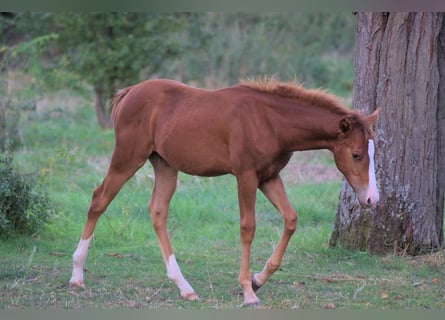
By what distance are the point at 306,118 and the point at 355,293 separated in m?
1.61

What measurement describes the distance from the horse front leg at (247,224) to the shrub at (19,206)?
304 centimetres

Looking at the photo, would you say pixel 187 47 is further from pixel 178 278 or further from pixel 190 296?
pixel 190 296

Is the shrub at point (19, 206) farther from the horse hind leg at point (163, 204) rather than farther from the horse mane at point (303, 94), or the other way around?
the horse mane at point (303, 94)

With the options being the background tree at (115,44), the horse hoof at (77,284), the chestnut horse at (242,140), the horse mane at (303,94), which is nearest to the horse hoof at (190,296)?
the chestnut horse at (242,140)

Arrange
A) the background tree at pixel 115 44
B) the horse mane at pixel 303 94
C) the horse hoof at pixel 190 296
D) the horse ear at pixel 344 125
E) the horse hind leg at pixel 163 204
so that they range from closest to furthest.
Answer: the horse ear at pixel 344 125 → the horse mane at pixel 303 94 → the horse hoof at pixel 190 296 → the horse hind leg at pixel 163 204 → the background tree at pixel 115 44

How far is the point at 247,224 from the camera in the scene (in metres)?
6.45

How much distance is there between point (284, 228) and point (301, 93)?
1163 mm

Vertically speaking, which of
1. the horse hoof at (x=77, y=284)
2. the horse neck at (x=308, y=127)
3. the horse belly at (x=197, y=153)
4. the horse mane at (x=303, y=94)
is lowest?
the horse hoof at (x=77, y=284)

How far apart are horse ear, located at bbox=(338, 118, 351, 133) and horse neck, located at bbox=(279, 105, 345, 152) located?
0.13 meters

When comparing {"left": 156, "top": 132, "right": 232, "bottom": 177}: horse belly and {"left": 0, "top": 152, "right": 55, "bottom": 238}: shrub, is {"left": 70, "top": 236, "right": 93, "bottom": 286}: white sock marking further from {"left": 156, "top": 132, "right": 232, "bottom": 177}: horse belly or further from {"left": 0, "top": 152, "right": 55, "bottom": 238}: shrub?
{"left": 0, "top": 152, "right": 55, "bottom": 238}: shrub

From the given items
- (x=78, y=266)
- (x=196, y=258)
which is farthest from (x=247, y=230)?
(x=196, y=258)

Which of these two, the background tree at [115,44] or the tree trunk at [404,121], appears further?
the background tree at [115,44]

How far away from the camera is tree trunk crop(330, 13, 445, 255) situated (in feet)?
25.7

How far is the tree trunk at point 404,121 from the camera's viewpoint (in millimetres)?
7840
